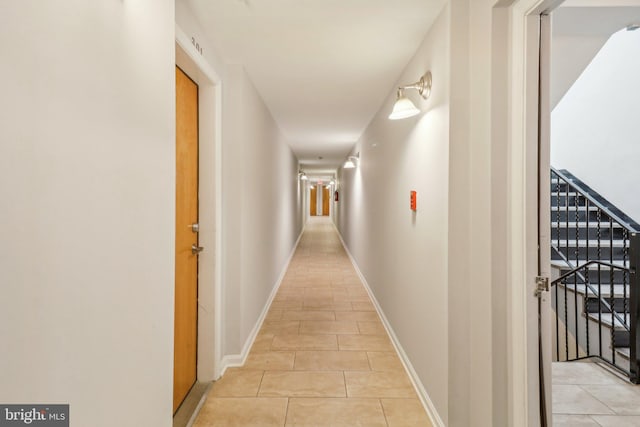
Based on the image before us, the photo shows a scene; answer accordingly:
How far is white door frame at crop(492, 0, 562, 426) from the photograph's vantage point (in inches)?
58.4

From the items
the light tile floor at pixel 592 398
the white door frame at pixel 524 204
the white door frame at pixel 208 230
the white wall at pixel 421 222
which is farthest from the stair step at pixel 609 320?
the white door frame at pixel 208 230

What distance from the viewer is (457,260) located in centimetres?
187

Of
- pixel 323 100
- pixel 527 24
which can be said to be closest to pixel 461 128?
pixel 527 24

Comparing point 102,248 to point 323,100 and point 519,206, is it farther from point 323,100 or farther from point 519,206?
point 323,100

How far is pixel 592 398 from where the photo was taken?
244 cm

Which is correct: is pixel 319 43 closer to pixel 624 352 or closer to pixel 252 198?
pixel 252 198

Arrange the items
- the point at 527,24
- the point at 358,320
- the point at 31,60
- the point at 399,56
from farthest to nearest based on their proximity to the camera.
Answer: the point at 358,320 → the point at 399,56 → the point at 527,24 → the point at 31,60

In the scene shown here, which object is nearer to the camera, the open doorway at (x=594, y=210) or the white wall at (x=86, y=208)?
the white wall at (x=86, y=208)

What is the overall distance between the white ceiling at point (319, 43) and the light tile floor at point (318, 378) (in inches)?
102

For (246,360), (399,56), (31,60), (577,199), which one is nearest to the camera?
(31,60)

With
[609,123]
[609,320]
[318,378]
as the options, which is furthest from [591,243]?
[318,378]

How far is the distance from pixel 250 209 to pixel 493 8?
2.42m

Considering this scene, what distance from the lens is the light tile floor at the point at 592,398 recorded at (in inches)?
85.8

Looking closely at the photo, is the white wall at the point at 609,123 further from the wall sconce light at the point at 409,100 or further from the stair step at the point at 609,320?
the wall sconce light at the point at 409,100
